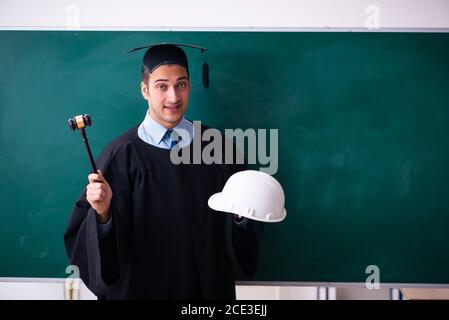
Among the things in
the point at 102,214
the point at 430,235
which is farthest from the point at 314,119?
the point at 102,214

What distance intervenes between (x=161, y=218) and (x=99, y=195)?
324 millimetres

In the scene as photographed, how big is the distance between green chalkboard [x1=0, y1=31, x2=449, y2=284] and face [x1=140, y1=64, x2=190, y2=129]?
4.3 inches

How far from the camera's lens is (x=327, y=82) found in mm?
2164

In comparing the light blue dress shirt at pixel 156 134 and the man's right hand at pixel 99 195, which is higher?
the light blue dress shirt at pixel 156 134

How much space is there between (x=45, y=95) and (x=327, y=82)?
135cm

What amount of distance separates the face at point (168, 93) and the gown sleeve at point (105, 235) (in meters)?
0.24

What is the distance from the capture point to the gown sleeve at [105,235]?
6.32 feet

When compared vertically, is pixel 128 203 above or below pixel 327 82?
below

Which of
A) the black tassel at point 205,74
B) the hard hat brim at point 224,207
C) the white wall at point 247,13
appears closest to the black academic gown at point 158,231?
the hard hat brim at point 224,207

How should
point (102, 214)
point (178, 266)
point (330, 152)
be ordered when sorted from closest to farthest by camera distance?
point (102, 214) < point (178, 266) < point (330, 152)

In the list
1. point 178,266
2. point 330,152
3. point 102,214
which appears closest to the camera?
point 102,214

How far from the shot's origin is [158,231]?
6.73ft

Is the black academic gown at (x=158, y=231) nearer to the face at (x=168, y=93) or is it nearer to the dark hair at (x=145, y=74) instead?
the face at (x=168, y=93)
